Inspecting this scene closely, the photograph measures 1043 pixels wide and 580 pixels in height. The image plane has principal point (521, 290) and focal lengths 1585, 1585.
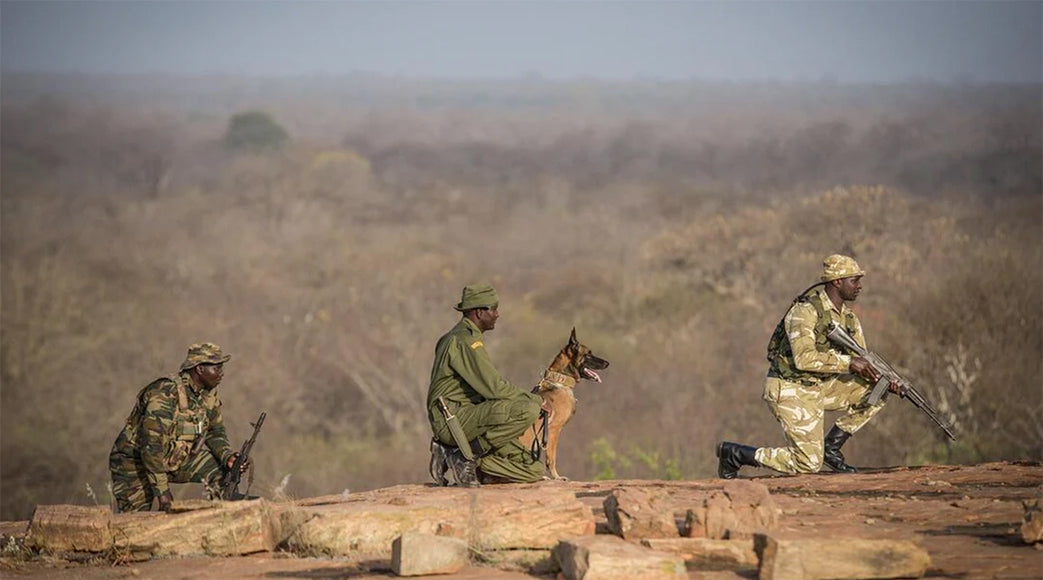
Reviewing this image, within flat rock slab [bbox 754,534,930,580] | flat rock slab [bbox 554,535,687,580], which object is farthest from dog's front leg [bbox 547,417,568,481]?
flat rock slab [bbox 754,534,930,580]

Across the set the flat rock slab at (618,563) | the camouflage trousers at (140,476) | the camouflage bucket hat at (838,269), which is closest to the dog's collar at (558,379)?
the camouflage bucket hat at (838,269)

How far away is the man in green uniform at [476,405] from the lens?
1163cm

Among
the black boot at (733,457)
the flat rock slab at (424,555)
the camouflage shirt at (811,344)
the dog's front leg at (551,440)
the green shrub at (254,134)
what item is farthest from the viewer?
the green shrub at (254,134)

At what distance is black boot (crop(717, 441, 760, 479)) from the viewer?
1227 centimetres

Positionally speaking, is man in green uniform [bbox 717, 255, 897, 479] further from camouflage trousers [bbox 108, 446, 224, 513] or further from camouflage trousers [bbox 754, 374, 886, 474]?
camouflage trousers [bbox 108, 446, 224, 513]

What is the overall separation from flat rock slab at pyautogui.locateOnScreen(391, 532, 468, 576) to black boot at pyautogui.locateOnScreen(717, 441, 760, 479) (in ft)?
11.4

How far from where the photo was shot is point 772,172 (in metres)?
73.5

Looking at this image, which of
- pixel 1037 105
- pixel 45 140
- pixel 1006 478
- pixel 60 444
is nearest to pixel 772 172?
pixel 1037 105

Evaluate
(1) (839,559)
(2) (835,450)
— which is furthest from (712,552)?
(2) (835,450)

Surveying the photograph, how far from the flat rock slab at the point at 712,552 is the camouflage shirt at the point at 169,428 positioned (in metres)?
3.77

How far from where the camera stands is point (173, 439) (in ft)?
37.2

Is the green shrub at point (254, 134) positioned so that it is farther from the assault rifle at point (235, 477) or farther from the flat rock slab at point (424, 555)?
the flat rock slab at point (424, 555)

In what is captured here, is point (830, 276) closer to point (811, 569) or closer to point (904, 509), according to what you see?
point (904, 509)

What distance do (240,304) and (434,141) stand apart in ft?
137
